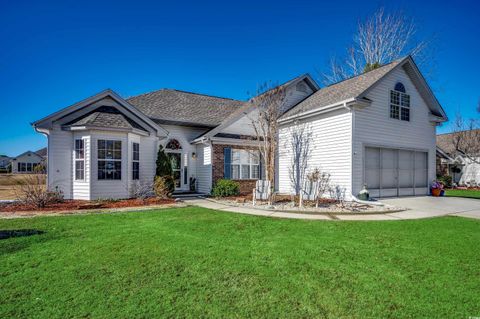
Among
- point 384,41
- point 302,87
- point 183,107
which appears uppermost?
point 384,41

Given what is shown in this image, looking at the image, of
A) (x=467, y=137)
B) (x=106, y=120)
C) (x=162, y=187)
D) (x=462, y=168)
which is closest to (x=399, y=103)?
(x=162, y=187)

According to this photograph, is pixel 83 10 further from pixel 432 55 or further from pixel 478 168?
pixel 478 168

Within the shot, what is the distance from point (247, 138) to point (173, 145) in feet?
14.7

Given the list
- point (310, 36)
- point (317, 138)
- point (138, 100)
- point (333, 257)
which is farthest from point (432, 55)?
point (333, 257)

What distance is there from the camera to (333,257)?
15.6 feet

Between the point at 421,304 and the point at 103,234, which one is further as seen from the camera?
the point at 103,234

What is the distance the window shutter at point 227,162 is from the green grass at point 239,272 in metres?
8.24

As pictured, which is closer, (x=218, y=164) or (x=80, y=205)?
(x=80, y=205)

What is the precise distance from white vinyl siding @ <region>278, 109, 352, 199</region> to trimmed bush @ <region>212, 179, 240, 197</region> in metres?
3.74

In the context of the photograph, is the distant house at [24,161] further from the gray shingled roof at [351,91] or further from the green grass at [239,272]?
the green grass at [239,272]

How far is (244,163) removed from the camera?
15930 mm

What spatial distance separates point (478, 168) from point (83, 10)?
124ft

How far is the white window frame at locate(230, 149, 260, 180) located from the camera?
15594 millimetres

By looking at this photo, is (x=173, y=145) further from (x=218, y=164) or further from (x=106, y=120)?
(x=106, y=120)
